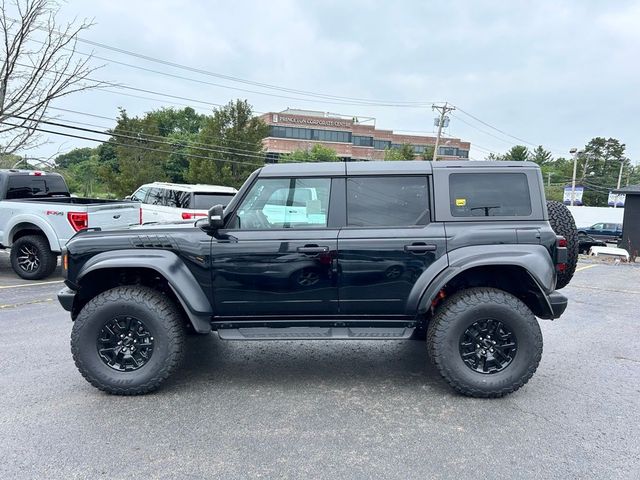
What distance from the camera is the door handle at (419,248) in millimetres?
3529

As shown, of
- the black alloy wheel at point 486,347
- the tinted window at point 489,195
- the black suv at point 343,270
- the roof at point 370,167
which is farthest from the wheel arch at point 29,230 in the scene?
the black alloy wheel at point 486,347

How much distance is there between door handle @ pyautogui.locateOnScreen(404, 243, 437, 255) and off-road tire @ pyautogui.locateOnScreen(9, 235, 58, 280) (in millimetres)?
7518

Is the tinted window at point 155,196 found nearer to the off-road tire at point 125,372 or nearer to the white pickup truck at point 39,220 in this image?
the white pickup truck at point 39,220

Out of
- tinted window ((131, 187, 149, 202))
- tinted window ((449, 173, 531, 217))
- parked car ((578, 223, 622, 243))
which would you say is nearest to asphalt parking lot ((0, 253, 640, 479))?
tinted window ((449, 173, 531, 217))

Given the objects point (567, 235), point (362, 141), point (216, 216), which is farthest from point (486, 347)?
point (362, 141)

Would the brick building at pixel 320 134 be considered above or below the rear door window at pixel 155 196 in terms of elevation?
above

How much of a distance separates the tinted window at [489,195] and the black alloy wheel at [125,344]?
9.13ft

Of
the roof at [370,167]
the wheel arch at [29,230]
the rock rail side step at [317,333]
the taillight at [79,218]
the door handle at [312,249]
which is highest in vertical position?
the roof at [370,167]

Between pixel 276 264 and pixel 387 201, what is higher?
pixel 387 201

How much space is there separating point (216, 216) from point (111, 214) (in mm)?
5450

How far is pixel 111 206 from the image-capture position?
8102mm

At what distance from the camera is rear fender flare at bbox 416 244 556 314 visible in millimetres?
3471

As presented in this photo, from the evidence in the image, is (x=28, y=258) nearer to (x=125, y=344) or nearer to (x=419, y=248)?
(x=125, y=344)

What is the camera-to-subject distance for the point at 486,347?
11.8ft
